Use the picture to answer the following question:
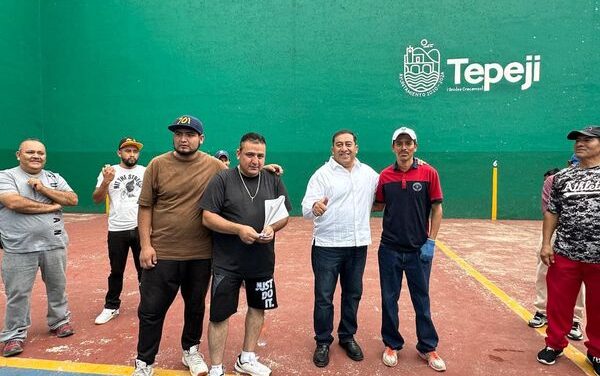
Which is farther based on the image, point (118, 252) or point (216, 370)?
point (118, 252)

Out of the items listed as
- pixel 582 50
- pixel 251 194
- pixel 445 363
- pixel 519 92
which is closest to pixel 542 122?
pixel 519 92

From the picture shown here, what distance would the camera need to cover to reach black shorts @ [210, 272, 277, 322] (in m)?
2.97

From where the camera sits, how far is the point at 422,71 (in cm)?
1108

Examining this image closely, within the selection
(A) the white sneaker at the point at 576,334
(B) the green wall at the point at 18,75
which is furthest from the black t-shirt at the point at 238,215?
(B) the green wall at the point at 18,75

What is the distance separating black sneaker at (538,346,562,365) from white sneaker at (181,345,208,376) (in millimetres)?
2794

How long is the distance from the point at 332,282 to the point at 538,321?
2.34m

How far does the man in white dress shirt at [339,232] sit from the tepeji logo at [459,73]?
336 inches

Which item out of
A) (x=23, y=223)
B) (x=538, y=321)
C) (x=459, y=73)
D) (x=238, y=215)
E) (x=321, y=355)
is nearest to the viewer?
(x=238, y=215)

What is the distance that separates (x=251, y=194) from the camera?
9.95 feet

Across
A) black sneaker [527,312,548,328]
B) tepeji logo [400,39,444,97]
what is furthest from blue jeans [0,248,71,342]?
tepeji logo [400,39,444,97]

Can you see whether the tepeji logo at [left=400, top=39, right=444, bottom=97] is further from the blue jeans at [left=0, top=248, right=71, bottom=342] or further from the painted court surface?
the blue jeans at [left=0, top=248, right=71, bottom=342]

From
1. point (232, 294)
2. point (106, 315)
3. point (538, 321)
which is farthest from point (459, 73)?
point (106, 315)

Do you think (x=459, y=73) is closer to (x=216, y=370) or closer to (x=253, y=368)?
(x=253, y=368)

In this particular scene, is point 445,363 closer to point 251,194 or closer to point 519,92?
point 251,194
